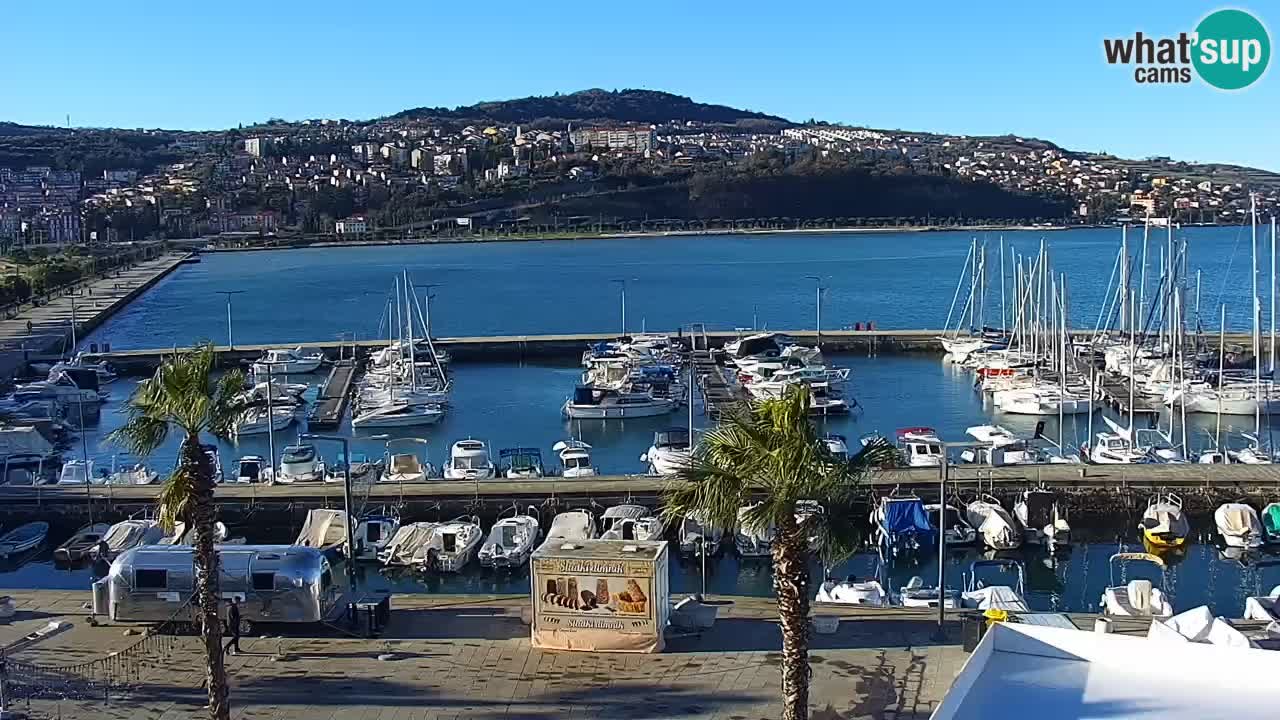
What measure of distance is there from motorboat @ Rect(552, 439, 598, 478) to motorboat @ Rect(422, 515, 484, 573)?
3338mm

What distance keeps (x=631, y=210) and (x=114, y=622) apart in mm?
130781

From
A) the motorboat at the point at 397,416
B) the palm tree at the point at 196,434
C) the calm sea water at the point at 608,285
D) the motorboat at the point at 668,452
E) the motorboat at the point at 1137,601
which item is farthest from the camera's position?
the calm sea water at the point at 608,285

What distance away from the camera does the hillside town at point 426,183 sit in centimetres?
13038

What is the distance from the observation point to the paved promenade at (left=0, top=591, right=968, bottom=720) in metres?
8.59

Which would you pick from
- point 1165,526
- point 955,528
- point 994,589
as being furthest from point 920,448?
point 994,589

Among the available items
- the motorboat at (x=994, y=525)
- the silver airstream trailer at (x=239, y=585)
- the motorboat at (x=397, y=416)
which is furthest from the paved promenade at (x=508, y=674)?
the motorboat at (x=397, y=416)

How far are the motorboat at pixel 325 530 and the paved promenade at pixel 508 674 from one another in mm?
5339

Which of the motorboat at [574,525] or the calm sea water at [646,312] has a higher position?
the motorboat at [574,525]

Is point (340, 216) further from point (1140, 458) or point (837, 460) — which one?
point (837, 460)

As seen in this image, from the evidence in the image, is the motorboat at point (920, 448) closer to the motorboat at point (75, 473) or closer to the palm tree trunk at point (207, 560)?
the motorboat at point (75, 473)

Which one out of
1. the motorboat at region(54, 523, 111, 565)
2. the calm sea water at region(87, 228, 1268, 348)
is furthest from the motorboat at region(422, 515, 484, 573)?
the calm sea water at region(87, 228, 1268, 348)

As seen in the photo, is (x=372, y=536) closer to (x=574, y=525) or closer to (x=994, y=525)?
(x=574, y=525)

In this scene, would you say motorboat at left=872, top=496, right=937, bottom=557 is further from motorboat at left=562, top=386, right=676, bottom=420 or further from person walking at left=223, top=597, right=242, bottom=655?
motorboat at left=562, top=386, right=676, bottom=420

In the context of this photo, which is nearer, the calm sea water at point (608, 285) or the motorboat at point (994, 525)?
the motorboat at point (994, 525)
